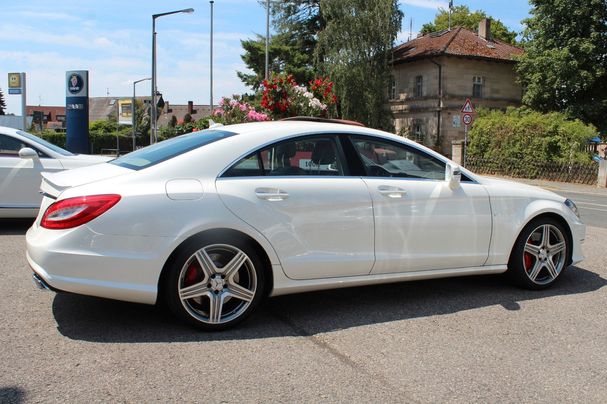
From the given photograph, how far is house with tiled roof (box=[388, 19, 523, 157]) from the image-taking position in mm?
39562

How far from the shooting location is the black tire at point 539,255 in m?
5.27

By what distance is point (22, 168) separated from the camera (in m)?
7.89

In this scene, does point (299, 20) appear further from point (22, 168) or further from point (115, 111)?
point (115, 111)

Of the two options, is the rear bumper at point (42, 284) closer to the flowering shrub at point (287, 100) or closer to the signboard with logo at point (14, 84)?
the flowering shrub at point (287, 100)

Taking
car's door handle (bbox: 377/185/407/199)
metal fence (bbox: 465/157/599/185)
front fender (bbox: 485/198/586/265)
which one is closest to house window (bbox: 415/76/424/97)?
metal fence (bbox: 465/157/599/185)

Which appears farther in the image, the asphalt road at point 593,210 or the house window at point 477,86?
the house window at point 477,86

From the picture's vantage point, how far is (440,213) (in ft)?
15.7

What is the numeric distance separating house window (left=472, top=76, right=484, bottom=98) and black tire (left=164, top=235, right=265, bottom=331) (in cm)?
3924

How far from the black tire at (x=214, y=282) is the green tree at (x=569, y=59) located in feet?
111

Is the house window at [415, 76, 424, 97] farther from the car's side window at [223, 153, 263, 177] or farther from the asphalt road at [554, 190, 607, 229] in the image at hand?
the car's side window at [223, 153, 263, 177]

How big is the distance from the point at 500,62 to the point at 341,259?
132 ft

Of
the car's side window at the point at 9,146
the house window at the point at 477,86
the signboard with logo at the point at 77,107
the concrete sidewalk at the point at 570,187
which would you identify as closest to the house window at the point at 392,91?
the house window at the point at 477,86

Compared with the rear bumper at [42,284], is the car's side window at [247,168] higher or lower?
higher

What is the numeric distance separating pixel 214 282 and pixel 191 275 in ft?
0.55
